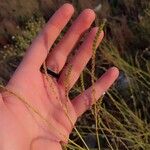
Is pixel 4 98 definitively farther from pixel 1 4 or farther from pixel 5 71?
pixel 1 4

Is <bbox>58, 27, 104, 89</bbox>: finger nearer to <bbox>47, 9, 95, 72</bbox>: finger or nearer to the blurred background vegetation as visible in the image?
<bbox>47, 9, 95, 72</bbox>: finger

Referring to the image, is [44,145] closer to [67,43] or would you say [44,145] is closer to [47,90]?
[47,90]

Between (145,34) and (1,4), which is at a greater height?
(1,4)

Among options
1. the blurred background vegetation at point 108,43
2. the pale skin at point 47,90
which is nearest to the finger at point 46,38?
the pale skin at point 47,90

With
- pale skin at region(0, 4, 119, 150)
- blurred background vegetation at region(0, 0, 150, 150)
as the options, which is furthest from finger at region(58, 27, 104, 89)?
blurred background vegetation at region(0, 0, 150, 150)

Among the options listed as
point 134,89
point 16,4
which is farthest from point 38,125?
point 16,4

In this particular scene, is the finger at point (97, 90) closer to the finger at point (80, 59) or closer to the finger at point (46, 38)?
the finger at point (80, 59)
